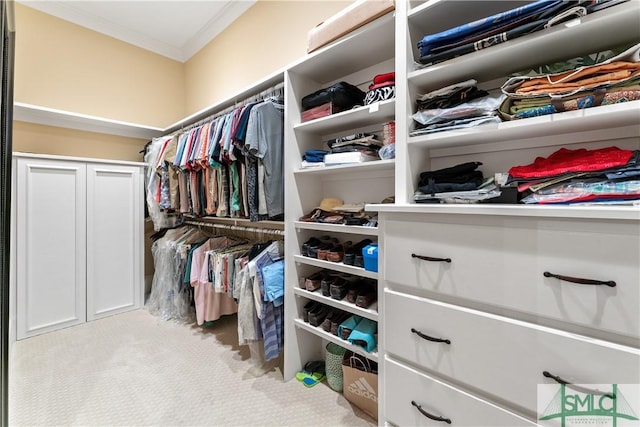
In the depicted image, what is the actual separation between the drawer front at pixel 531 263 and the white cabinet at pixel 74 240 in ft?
9.09

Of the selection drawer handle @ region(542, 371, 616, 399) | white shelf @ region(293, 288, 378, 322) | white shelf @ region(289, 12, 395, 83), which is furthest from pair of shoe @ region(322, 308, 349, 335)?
white shelf @ region(289, 12, 395, 83)

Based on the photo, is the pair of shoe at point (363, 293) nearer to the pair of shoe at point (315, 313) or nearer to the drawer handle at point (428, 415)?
the pair of shoe at point (315, 313)

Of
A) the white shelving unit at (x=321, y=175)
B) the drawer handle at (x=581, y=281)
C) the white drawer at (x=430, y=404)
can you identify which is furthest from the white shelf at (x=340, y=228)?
the drawer handle at (x=581, y=281)

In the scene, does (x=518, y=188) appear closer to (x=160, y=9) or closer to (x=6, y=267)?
(x=6, y=267)

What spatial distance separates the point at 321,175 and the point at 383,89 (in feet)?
2.20

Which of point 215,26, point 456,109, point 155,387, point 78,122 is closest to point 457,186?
point 456,109

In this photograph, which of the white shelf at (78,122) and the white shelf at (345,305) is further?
the white shelf at (78,122)

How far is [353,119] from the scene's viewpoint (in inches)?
59.2

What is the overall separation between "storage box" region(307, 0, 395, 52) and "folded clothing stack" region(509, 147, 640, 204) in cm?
91

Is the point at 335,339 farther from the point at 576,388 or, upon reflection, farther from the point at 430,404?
the point at 576,388

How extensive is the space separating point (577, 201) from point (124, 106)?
376 cm

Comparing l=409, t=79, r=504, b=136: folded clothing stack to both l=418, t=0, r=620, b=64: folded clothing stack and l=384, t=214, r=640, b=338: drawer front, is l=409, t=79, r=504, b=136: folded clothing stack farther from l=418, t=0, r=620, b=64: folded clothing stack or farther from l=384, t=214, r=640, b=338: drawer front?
l=384, t=214, r=640, b=338: drawer front

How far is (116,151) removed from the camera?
2.96m

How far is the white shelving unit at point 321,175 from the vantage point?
1.45 meters
